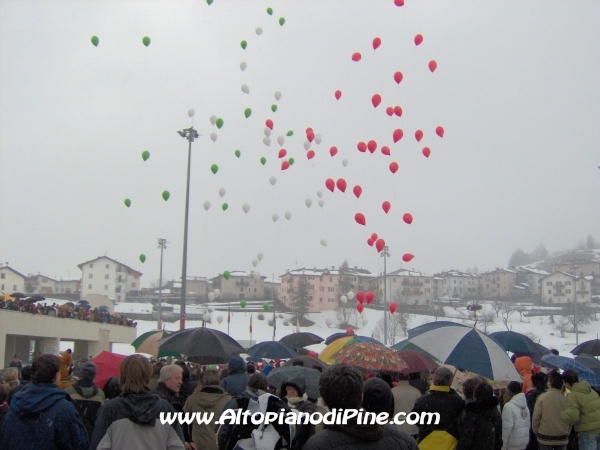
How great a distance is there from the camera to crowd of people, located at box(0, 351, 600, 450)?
3.28m

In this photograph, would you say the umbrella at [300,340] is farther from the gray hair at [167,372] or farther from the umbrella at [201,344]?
the gray hair at [167,372]

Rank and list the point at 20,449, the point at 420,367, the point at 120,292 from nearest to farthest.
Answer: the point at 20,449
the point at 420,367
the point at 120,292

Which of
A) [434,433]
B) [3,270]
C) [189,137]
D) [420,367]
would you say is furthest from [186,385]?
[3,270]

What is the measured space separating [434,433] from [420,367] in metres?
3.21

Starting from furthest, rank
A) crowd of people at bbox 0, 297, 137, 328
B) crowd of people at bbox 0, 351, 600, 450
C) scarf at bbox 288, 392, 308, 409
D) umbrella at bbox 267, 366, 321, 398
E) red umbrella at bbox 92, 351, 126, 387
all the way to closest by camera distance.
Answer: crowd of people at bbox 0, 297, 137, 328 → red umbrella at bbox 92, 351, 126, 387 → umbrella at bbox 267, 366, 321, 398 → scarf at bbox 288, 392, 308, 409 → crowd of people at bbox 0, 351, 600, 450

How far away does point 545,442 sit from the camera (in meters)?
7.12

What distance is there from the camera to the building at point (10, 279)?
88938mm

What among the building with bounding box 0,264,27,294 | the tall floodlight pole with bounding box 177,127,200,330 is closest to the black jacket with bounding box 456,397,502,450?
the tall floodlight pole with bounding box 177,127,200,330

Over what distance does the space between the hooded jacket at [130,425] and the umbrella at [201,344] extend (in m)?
4.27

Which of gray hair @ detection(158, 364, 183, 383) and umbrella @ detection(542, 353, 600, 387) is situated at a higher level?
gray hair @ detection(158, 364, 183, 383)

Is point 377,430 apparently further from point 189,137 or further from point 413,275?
point 413,275

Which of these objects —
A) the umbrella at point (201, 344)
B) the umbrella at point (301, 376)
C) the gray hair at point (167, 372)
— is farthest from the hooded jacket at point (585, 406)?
the gray hair at point (167, 372)

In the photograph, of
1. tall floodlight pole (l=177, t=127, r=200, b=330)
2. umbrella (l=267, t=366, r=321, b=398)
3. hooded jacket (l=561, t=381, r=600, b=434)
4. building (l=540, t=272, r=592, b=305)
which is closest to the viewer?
umbrella (l=267, t=366, r=321, b=398)

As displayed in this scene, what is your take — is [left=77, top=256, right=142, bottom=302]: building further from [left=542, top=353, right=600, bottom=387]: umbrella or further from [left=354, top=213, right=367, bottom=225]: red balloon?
[left=542, top=353, right=600, bottom=387]: umbrella
